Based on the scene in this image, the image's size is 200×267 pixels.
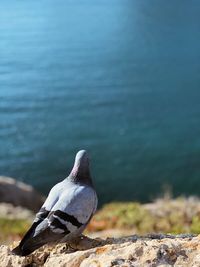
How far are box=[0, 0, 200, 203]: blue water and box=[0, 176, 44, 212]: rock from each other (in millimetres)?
2612

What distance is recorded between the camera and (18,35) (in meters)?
46.7

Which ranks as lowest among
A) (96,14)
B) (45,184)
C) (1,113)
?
(45,184)

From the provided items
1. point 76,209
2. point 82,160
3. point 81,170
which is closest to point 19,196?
point 82,160

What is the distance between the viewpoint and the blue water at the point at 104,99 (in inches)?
995

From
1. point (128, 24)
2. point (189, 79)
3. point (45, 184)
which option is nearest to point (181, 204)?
point (45, 184)

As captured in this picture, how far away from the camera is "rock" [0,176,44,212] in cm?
2008

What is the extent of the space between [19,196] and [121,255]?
17257mm

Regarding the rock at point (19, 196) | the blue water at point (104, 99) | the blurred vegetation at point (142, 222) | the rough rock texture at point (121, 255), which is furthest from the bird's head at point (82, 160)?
the blue water at point (104, 99)

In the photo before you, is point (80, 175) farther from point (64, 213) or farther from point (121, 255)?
point (121, 255)

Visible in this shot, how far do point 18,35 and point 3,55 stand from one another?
6145mm

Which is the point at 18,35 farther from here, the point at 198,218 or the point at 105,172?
the point at 198,218

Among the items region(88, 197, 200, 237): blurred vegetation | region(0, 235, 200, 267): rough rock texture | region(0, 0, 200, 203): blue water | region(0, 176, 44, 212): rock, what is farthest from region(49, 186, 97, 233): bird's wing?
region(0, 0, 200, 203): blue water

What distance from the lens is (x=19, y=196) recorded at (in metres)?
20.6

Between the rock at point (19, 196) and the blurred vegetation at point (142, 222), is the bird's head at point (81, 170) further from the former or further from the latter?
the rock at point (19, 196)
